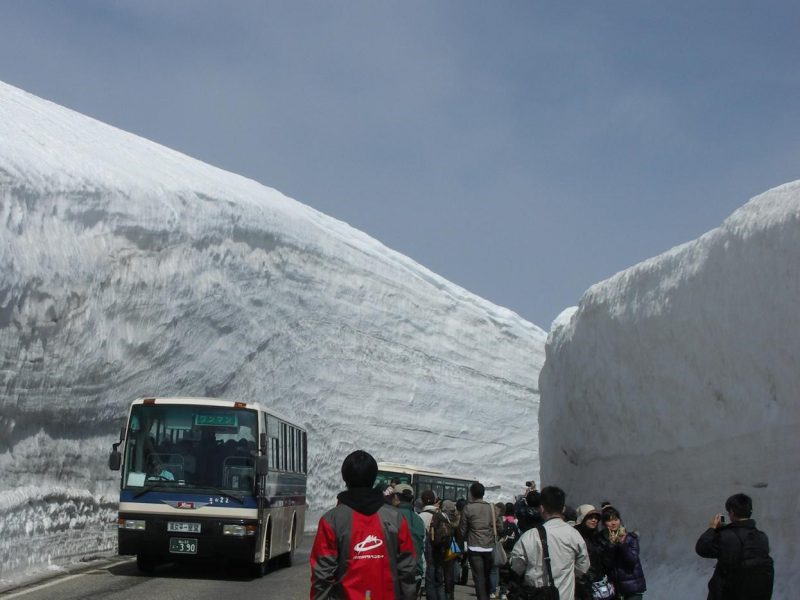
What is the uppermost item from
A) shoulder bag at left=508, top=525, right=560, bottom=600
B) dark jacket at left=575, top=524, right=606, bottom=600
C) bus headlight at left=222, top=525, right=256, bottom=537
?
bus headlight at left=222, top=525, right=256, bottom=537

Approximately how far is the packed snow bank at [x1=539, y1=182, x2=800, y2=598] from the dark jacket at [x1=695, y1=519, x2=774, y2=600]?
407cm

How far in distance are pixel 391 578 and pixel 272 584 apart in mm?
9700

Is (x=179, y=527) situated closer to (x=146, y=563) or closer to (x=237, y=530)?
(x=237, y=530)

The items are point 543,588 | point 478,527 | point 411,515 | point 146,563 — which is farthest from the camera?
point 146,563

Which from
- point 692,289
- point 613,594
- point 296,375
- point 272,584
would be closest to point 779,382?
point 692,289

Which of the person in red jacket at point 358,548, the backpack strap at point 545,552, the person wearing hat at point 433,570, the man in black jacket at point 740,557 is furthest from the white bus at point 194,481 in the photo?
the person in red jacket at point 358,548

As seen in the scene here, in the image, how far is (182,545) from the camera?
14.1 m

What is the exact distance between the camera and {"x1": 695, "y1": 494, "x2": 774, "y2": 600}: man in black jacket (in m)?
6.82

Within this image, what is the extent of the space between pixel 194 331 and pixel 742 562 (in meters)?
25.4

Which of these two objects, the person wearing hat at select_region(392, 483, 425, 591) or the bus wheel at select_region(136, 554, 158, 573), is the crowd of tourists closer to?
the person wearing hat at select_region(392, 483, 425, 591)

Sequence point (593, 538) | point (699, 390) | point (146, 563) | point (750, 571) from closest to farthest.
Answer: point (750, 571) < point (593, 538) < point (146, 563) < point (699, 390)

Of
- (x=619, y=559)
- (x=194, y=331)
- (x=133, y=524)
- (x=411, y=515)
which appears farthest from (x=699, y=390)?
(x=194, y=331)

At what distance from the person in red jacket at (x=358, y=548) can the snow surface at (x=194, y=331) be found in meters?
11.1

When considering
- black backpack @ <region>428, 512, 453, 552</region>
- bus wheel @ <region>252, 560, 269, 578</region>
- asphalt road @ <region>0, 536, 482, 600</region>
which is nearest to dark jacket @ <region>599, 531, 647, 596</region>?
black backpack @ <region>428, 512, 453, 552</region>
